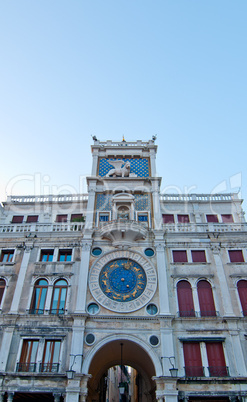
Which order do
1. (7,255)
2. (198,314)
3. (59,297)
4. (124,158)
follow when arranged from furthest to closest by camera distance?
(124,158) → (7,255) → (59,297) → (198,314)

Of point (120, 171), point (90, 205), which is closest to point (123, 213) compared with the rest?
point (90, 205)

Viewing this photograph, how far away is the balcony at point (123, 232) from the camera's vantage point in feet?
81.5

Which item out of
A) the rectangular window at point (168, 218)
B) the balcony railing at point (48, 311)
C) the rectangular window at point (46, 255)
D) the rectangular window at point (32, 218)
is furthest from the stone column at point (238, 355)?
the rectangular window at point (32, 218)

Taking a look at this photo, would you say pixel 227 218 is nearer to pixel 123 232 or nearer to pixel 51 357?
pixel 123 232

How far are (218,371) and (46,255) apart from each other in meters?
14.7

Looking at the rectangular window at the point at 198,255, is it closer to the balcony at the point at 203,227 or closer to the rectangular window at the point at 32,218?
the balcony at the point at 203,227

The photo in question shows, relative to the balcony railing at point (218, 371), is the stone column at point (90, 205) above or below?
above

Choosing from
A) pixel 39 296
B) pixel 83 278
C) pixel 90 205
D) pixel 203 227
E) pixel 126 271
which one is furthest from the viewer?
pixel 90 205

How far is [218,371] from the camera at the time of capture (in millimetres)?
20125

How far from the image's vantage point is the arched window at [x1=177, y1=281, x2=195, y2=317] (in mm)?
22266

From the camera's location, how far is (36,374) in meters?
19.8

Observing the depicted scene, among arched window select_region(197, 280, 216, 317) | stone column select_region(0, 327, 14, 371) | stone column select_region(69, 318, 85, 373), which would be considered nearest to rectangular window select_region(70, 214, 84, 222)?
stone column select_region(69, 318, 85, 373)

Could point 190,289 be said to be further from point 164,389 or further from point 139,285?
point 164,389

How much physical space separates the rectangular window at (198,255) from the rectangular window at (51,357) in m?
11.6
